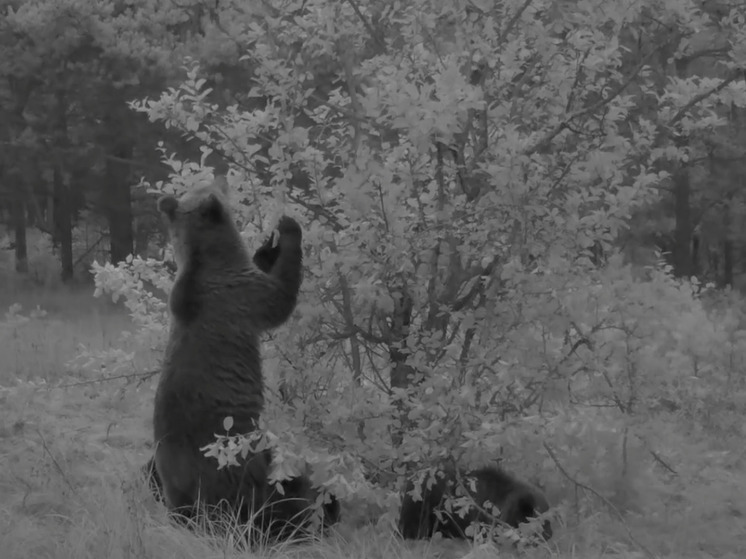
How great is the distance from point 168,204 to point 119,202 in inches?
597

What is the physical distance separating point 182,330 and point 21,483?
170cm

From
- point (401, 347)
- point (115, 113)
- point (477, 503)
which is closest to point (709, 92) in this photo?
point (401, 347)

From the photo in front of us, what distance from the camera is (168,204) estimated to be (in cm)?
520

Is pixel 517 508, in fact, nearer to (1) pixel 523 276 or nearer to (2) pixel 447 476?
(2) pixel 447 476

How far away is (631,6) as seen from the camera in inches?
171

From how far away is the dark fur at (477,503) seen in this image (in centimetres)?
522

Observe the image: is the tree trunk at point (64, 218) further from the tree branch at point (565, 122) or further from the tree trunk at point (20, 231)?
the tree branch at point (565, 122)

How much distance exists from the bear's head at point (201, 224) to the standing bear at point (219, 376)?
0.02 meters

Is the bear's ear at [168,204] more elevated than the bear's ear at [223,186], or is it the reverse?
the bear's ear at [223,186]

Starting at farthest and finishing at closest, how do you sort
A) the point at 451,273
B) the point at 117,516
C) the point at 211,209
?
the point at 211,209
the point at 451,273
the point at 117,516

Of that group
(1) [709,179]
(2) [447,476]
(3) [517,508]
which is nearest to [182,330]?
(2) [447,476]

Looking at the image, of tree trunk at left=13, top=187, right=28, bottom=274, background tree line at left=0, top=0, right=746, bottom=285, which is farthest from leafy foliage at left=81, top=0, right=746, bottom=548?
tree trunk at left=13, top=187, right=28, bottom=274

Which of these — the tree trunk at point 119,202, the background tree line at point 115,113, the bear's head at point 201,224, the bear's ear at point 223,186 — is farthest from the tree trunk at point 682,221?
the bear's head at point 201,224

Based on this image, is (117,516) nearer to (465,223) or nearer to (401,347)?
(401,347)
